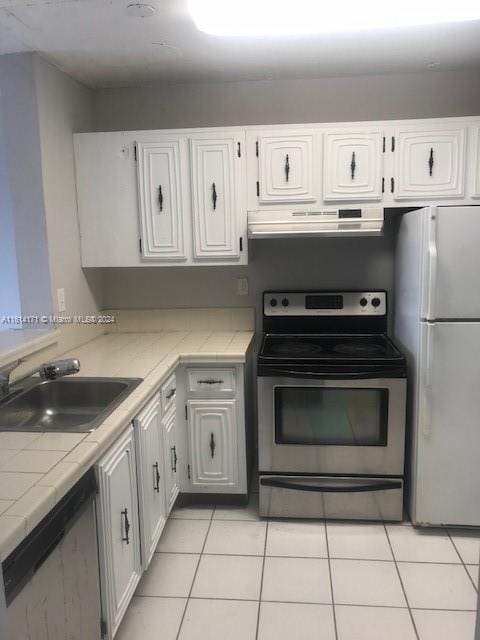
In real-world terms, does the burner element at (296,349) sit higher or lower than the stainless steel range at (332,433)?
higher

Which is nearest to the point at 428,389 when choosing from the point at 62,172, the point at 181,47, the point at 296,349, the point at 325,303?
the point at 296,349

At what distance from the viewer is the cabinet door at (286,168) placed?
8.77ft

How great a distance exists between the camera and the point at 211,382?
2.58 metres

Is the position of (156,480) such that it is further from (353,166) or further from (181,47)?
(181,47)

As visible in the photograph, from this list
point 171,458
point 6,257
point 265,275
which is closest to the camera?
point 171,458

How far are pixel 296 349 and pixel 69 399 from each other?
3.89 ft

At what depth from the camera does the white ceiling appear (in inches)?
80.0

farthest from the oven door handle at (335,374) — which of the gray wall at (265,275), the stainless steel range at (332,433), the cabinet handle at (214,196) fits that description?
the cabinet handle at (214,196)

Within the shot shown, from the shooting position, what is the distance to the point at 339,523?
101 inches

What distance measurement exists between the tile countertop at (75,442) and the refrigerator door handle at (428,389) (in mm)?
874

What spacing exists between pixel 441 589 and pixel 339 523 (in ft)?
1.96

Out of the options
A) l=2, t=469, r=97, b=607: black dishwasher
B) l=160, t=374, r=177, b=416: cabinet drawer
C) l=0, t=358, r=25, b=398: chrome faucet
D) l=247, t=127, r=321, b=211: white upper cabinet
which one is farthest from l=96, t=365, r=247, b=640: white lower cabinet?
l=247, t=127, r=321, b=211: white upper cabinet

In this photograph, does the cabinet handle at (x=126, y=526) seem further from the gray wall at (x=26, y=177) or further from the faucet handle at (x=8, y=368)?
the gray wall at (x=26, y=177)

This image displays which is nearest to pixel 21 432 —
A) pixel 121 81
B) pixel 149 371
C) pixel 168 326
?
pixel 149 371
